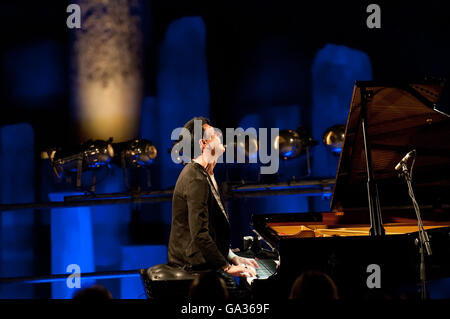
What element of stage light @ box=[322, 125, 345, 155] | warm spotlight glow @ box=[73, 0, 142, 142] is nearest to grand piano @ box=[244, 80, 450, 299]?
stage light @ box=[322, 125, 345, 155]

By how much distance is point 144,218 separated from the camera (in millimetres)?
6379

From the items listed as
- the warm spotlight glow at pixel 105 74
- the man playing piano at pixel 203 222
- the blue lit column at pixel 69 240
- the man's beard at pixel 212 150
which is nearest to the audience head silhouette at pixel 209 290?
the man playing piano at pixel 203 222

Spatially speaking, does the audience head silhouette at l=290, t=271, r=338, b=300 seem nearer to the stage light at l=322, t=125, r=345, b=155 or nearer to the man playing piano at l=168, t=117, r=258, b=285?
the man playing piano at l=168, t=117, r=258, b=285

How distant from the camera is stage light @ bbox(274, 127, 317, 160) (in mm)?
5395

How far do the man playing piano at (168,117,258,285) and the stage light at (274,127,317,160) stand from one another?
2458 mm

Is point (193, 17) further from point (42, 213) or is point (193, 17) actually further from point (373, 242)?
point (373, 242)

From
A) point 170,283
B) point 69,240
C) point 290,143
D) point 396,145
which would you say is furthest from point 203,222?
point 69,240

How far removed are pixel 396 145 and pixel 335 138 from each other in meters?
1.81

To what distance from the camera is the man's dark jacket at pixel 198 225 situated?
270 cm

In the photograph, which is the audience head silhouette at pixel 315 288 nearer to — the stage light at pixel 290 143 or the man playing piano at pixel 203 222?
the man playing piano at pixel 203 222

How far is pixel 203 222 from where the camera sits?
107 inches

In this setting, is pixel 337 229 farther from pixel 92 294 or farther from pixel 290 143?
pixel 92 294

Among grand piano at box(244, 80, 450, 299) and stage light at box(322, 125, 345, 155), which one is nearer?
grand piano at box(244, 80, 450, 299)
